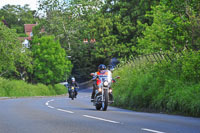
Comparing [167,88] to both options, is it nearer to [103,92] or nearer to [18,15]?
[103,92]

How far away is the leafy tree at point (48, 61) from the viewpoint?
206 feet

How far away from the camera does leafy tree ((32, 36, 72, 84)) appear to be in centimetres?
6291

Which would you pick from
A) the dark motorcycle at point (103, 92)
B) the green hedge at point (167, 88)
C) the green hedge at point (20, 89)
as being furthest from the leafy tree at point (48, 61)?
the dark motorcycle at point (103, 92)

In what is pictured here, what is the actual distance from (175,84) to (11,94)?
3068cm

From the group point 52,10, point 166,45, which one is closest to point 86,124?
point 166,45

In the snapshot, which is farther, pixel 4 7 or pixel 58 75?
pixel 4 7

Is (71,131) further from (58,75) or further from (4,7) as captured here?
(4,7)

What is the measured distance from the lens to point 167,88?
1712 centimetres

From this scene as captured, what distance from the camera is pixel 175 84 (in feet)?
55.8

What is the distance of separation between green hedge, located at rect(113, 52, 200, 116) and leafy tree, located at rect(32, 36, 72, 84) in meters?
41.4

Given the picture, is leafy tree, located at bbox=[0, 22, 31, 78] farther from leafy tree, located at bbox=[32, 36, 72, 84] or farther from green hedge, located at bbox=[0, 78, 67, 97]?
leafy tree, located at bbox=[32, 36, 72, 84]

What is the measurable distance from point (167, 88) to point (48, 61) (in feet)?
157

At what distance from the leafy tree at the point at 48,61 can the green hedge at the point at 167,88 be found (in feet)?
136

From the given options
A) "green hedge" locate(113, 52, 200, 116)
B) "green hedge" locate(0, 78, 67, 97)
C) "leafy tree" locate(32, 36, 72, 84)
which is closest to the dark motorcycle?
"green hedge" locate(113, 52, 200, 116)
